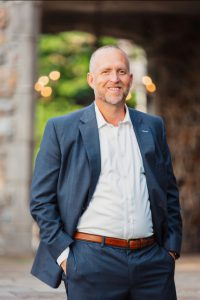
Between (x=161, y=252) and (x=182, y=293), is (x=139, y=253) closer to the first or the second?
(x=161, y=252)

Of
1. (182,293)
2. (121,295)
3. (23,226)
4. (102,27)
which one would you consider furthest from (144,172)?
(102,27)

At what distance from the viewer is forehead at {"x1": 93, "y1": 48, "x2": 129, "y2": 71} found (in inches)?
140

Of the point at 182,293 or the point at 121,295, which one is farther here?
the point at 182,293

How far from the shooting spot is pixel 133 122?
3611 millimetres

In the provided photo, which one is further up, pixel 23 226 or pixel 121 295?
pixel 121 295

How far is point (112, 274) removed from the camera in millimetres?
3371

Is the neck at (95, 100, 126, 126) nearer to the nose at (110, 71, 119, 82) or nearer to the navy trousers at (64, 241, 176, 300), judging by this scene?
the nose at (110, 71, 119, 82)

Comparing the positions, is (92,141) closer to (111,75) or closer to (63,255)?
(111,75)

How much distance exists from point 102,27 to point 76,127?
9.42 m

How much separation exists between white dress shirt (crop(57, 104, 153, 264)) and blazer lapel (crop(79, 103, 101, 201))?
0.08 ft

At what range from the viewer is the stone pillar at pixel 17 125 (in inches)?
342

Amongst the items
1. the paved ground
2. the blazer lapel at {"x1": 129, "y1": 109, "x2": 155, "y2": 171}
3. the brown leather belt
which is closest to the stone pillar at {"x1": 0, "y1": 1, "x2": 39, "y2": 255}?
the paved ground

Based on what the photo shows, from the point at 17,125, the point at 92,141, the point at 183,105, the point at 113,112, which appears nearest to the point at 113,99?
the point at 113,112

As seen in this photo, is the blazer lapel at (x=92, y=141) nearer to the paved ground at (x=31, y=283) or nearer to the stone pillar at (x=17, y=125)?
the paved ground at (x=31, y=283)
